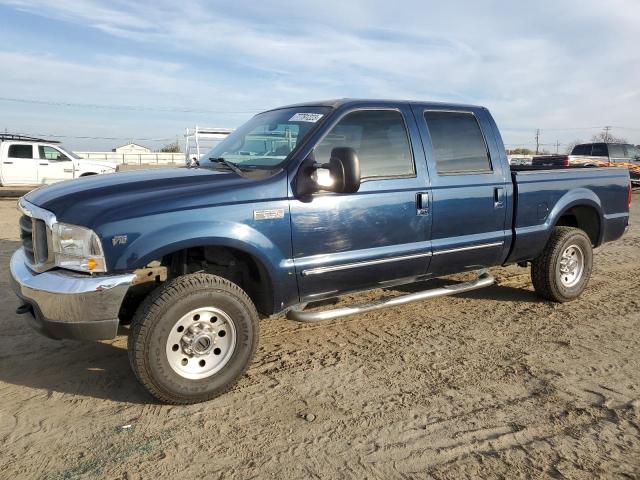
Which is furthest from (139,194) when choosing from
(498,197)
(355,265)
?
(498,197)

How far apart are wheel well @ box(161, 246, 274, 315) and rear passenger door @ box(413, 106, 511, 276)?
1.51m

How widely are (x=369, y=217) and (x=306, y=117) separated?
0.93 m

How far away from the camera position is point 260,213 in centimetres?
337

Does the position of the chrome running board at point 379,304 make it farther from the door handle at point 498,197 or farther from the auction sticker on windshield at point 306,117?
the auction sticker on windshield at point 306,117

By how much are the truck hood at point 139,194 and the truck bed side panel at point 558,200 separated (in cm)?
259

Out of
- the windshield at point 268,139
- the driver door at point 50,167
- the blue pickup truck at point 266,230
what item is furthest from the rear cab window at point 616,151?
the driver door at point 50,167

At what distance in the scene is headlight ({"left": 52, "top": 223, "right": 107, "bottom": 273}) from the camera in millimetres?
2953

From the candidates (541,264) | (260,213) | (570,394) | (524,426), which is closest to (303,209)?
(260,213)

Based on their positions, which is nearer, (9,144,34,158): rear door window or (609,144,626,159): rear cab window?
(9,144,34,158): rear door window

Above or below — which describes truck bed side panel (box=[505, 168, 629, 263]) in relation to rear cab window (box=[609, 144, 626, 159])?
below

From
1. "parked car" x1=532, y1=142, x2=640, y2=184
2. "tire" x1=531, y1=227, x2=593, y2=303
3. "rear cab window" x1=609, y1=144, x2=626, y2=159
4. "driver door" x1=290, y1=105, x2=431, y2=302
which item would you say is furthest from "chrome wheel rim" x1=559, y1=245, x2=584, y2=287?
"rear cab window" x1=609, y1=144, x2=626, y2=159

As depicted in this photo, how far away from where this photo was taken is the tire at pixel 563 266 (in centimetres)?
518

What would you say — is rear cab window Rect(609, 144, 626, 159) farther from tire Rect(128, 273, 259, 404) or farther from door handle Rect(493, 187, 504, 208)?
tire Rect(128, 273, 259, 404)

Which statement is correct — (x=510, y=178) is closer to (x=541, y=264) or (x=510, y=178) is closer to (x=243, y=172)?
(x=541, y=264)
